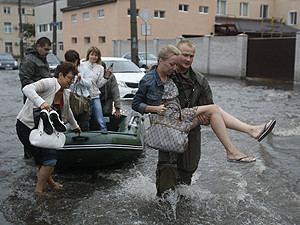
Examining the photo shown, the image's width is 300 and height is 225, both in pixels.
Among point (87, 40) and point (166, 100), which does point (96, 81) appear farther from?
point (87, 40)

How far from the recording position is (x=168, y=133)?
3.92 metres

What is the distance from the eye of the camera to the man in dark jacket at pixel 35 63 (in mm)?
6008

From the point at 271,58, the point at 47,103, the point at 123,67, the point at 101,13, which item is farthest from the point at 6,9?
the point at 47,103

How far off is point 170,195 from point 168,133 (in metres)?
0.82

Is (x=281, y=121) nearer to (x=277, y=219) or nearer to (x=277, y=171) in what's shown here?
(x=277, y=171)

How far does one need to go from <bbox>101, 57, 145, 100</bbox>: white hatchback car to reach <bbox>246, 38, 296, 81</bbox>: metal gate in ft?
32.7

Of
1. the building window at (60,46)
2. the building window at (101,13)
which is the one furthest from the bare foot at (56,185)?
the building window at (60,46)

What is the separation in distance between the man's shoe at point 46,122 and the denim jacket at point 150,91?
3.17ft

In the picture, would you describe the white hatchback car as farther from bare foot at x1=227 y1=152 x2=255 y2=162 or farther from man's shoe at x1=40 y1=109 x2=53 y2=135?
bare foot at x1=227 y1=152 x2=255 y2=162

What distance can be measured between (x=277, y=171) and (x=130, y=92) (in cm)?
726

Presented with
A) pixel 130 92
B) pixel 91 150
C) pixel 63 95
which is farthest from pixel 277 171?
pixel 130 92

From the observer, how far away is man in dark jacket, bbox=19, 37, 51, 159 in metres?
6.01

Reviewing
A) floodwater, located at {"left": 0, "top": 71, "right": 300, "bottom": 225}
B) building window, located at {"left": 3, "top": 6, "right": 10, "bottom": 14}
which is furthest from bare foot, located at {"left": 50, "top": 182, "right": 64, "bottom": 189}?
building window, located at {"left": 3, "top": 6, "right": 10, "bottom": 14}

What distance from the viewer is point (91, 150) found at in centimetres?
574
